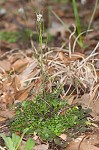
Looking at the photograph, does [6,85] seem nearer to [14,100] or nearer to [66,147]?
[14,100]

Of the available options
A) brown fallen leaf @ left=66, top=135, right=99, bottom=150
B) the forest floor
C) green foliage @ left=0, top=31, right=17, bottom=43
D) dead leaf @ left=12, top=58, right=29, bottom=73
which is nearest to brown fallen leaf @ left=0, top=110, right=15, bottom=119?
the forest floor

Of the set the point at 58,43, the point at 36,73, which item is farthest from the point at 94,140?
the point at 58,43

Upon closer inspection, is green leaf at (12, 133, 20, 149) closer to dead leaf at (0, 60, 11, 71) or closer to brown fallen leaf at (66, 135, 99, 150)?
brown fallen leaf at (66, 135, 99, 150)

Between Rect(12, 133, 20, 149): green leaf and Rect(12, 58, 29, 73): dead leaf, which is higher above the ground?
Rect(12, 58, 29, 73): dead leaf

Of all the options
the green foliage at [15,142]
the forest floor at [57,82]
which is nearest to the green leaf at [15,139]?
the green foliage at [15,142]

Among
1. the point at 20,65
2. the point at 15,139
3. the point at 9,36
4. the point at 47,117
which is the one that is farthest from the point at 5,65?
the point at 9,36

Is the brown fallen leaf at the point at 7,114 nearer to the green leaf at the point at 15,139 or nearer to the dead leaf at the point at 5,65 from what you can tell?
the green leaf at the point at 15,139

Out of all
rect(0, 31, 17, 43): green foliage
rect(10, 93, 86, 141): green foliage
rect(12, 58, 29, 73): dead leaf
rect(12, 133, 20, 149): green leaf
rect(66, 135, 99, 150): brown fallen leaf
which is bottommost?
rect(66, 135, 99, 150): brown fallen leaf

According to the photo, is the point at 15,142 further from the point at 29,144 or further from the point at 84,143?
the point at 84,143
